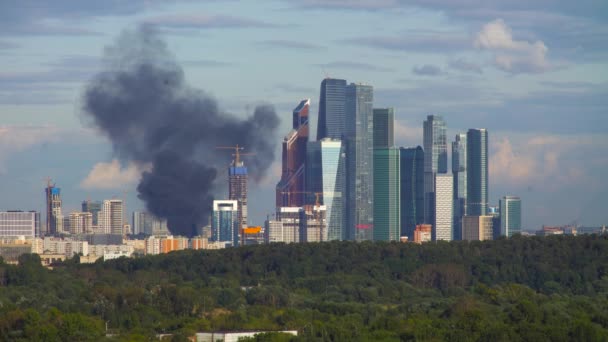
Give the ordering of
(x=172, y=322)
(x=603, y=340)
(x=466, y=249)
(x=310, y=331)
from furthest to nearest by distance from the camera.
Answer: (x=466, y=249)
(x=172, y=322)
(x=310, y=331)
(x=603, y=340)

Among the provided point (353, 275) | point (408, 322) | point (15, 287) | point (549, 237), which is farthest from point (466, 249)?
point (408, 322)

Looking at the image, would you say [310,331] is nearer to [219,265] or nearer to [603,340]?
[603,340]

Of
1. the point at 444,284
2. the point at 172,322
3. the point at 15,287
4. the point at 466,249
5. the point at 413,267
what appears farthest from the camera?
the point at 466,249

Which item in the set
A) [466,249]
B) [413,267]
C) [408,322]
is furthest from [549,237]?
[408,322]

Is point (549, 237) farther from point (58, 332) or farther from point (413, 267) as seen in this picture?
point (58, 332)

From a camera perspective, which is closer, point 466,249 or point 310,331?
point 310,331

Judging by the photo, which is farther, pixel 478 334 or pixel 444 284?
pixel 444 284
